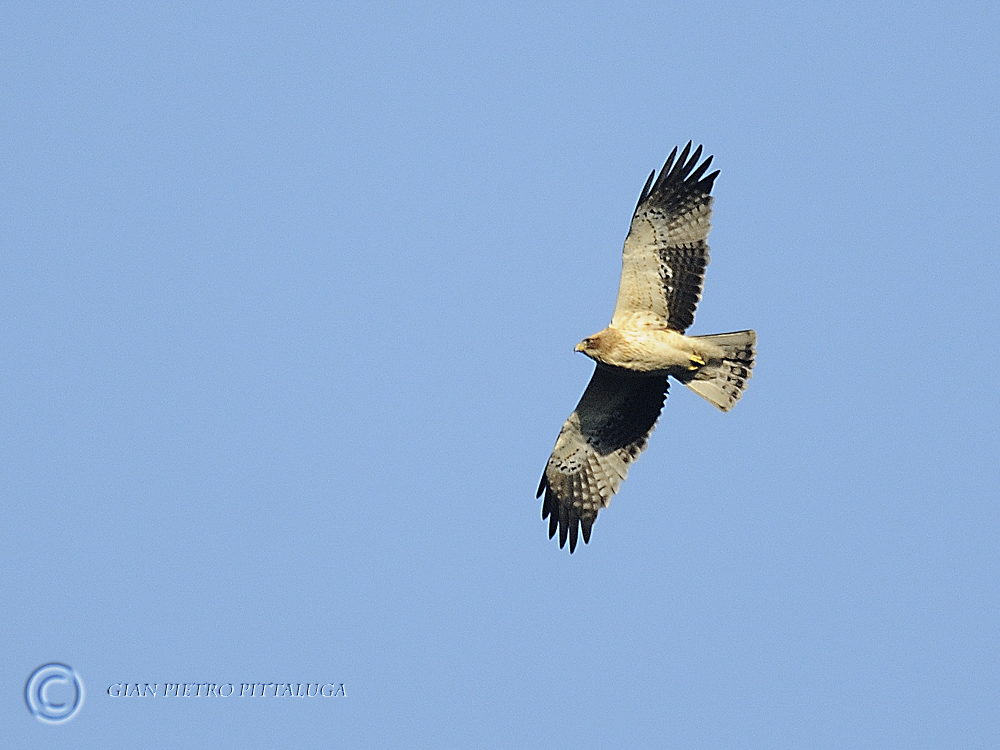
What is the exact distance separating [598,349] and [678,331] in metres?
0.87

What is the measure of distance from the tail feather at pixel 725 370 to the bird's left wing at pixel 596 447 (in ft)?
1.65

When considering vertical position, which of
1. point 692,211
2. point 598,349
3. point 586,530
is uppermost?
point 692,211

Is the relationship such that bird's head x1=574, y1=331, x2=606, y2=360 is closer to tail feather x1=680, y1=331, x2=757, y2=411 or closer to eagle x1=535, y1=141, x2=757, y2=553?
eagle x1=535, y1=141, x2=757, y2=553

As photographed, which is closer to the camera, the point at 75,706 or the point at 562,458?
the point at 75,706

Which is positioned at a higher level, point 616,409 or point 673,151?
point 673,151

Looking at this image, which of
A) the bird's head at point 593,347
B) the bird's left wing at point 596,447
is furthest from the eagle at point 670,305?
the bird's left wing at point 596,447

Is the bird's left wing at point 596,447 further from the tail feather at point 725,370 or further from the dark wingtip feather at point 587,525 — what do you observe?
the tail feather at point 725,370

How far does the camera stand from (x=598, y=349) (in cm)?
1466

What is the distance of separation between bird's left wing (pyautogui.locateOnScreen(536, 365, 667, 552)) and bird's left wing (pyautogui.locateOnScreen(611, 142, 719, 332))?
3.12ft

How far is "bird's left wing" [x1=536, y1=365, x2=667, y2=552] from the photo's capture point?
50.6 ft

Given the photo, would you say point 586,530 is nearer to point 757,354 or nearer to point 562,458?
point 562,458

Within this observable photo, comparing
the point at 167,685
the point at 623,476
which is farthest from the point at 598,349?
the point at 167,685

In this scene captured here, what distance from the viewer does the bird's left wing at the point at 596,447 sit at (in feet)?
50.6

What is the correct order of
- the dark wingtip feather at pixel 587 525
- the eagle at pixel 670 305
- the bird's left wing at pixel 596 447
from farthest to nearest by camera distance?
the dark wingtip feather at pixel 587 525, the bird's left wing at pixel 596 447, the eagle at pixel 670 305
